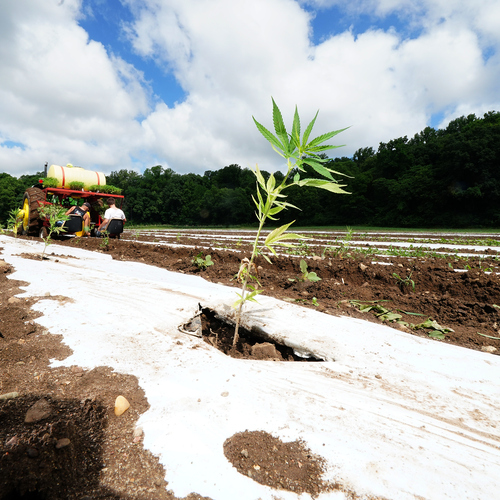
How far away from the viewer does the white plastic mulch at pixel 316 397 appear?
42.4 inches

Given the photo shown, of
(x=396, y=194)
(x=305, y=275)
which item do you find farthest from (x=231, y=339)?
(x=396, y=194)

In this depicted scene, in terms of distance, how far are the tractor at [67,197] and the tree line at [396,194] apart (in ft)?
91.8

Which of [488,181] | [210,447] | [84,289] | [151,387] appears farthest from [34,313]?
[488,181]

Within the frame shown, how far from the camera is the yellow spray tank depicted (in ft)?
27.5

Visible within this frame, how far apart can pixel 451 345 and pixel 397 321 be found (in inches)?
19.6

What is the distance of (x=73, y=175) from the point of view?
8617 millimetres

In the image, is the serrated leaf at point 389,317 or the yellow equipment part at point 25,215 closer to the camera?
the serrated leaf at point 389,317

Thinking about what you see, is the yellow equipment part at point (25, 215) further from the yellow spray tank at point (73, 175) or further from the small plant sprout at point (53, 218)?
the small plant sprout at point (53, 218)

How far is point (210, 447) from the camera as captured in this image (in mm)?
1169

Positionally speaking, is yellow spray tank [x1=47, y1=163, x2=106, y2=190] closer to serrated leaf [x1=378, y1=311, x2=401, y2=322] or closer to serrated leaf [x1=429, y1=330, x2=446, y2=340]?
serrated leaf [x1=378, y1=311, x2=401, y2=322]

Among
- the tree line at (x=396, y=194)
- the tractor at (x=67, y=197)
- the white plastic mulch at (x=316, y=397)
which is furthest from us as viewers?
the tree line at (x=396, y=194)

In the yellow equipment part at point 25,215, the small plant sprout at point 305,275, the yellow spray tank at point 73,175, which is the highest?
the yellow spray tank at point 73,175

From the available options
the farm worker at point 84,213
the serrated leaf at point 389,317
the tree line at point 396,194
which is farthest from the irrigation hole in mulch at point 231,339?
the tree line at point 396,194

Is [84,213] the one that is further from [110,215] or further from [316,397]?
[316,397]
